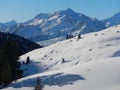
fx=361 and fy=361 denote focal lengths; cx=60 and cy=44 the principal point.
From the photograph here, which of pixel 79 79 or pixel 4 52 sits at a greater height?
pixel 4 52

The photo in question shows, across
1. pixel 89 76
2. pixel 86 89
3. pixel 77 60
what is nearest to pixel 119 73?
pixel 89 76

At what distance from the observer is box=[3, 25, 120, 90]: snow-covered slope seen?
43656mm

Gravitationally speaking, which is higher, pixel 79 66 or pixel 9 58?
pixel 9 58

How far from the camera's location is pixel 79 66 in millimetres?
53438

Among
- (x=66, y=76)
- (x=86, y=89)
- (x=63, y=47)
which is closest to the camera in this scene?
(x=86, y=89)

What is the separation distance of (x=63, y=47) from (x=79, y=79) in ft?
322

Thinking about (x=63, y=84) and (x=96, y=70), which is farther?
(x=96, y=70)

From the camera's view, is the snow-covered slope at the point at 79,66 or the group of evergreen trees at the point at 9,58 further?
the group of evergreen trees at the point at 9,58

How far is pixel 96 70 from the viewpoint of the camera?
160 ft

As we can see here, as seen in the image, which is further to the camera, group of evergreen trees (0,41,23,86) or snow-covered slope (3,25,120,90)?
group of evergreen trees (0,41,23,86)

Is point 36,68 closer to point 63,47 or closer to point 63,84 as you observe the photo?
point 63,47

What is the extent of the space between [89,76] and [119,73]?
3.82 meters

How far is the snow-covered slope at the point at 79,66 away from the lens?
143 feet

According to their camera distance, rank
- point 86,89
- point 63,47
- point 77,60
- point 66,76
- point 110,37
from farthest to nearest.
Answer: point 63,47
point 110,37
point 77,60
point 66,76
point 86,89
